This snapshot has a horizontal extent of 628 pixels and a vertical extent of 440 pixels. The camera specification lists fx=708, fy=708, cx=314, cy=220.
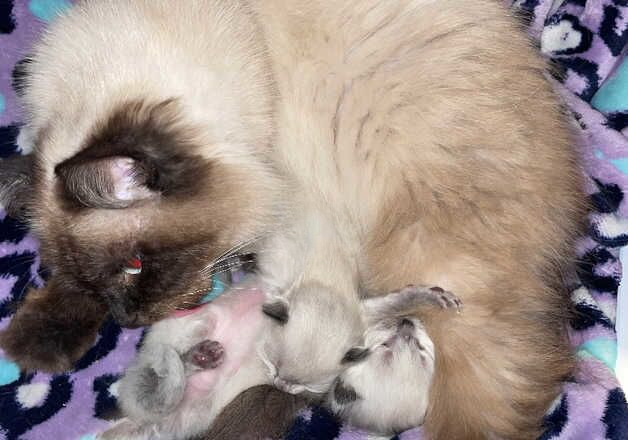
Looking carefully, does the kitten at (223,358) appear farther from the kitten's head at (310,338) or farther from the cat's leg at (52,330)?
the cat's leg at (52,330)

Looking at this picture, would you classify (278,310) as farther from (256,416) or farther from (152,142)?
(152,142)

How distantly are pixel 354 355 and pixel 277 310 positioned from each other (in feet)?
0.65

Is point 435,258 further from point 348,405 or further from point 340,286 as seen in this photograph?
point 348,405

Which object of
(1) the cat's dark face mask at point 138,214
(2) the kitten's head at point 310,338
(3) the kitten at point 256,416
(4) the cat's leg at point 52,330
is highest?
(1) the cat's dark face mask at point 138,214

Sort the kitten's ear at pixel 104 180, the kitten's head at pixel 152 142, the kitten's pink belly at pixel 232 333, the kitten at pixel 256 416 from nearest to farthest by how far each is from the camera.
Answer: the kitten's ear at pixel 104 180
the kitten's head at pixel 152 142
the kitten at pixel 256 416
the kitten's pink belly at pixel 232 333

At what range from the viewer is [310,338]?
5.08ft

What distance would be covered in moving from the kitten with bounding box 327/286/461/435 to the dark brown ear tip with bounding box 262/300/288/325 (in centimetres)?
17

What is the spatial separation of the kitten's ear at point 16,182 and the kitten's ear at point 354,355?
77 centimetres

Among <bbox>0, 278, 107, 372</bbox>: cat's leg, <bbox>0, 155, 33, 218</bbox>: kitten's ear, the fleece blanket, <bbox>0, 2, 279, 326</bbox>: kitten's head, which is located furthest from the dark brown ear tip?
<bbox>0, 155, 33, 218</bbox>: kitten's ear

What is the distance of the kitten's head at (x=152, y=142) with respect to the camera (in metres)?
1.34

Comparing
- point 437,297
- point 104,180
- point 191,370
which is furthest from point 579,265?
point 104,180

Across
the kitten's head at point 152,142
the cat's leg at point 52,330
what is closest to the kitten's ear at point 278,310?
the kitten's head at point 152,142

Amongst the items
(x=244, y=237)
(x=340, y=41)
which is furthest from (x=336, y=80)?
(x=244, y=237)

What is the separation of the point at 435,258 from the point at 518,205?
19 cm
